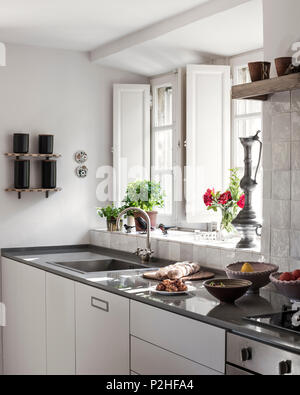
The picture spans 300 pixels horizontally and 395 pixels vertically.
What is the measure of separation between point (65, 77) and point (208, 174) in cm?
141

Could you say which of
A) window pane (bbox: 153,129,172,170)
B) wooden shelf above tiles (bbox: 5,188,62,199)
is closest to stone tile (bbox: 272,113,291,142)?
window pane (bbox: 153,129,172,170)

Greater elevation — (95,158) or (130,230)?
(95,158)

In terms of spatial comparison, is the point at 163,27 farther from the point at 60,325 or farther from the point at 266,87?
the point at 60,325

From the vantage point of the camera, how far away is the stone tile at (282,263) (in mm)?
2847

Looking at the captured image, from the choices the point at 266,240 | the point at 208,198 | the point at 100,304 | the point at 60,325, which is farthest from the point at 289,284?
the point at 60,325

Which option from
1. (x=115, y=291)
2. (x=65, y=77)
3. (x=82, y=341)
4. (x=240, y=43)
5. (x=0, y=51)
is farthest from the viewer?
(x=65, y=77)

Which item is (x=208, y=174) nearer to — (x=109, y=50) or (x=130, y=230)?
(x=130, y=230)

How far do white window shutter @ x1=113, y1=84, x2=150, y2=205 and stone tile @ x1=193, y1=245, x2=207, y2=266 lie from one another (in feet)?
4.41

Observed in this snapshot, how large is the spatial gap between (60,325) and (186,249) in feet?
2.98

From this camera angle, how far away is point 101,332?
3105 millimetres

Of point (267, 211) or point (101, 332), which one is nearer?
point (267, 211)

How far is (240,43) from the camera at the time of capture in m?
3.87

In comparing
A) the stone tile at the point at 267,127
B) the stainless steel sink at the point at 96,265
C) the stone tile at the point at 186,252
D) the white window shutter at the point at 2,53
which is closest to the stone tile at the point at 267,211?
the stone tile at the point at 267,127

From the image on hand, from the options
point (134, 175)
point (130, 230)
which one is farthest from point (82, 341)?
point (134, 175)
